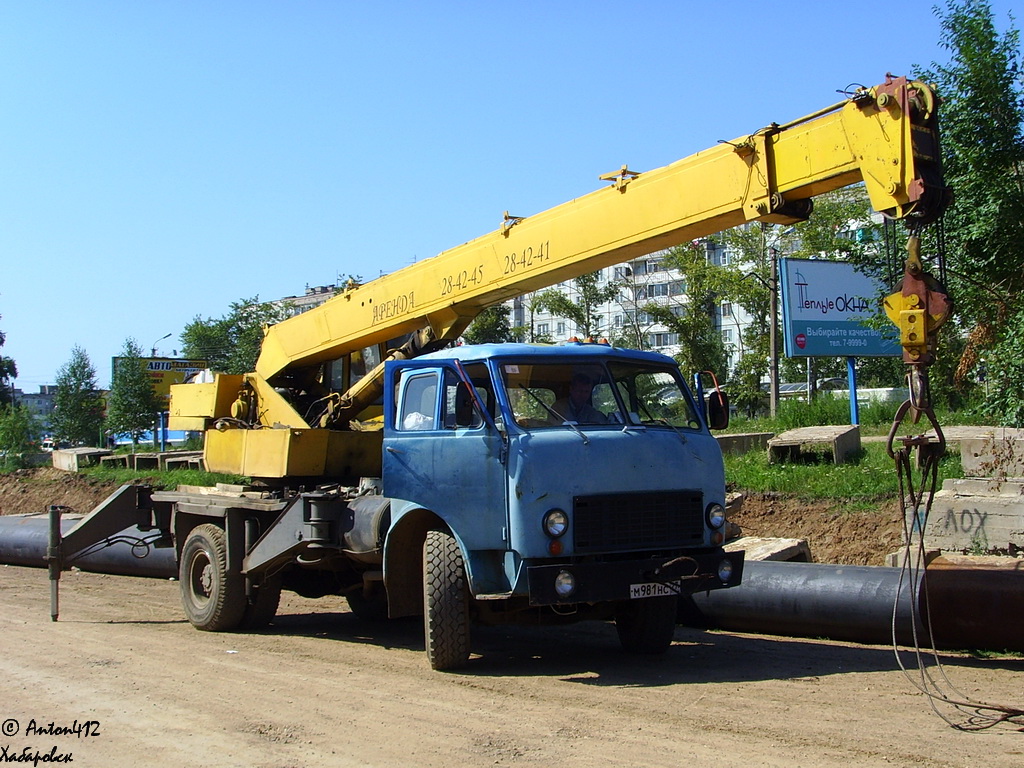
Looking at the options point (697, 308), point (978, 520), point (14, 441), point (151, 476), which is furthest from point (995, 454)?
point (14, 441)

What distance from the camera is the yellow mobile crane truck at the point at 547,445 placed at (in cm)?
737

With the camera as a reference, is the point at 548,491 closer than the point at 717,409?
Yes

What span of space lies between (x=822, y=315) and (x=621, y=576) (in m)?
19.5

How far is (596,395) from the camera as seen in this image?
830 centimetres

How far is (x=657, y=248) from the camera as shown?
27.9 ft

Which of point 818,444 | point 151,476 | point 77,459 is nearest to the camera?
point 818,444

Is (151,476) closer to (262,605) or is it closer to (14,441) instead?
(14,441)

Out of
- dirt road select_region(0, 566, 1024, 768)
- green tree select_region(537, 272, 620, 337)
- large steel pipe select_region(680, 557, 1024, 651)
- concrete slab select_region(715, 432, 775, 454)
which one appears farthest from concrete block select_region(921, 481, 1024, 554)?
green tree select_region(537, 272, 620, 337)

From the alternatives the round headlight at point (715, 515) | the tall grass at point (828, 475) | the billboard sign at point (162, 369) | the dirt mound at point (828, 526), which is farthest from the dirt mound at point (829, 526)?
the billboard sign at point (162, 369)

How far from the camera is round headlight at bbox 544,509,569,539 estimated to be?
738 centimetres

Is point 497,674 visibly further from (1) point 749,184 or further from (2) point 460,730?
(1) point 749,184

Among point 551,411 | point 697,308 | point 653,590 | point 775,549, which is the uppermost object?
point 697,308

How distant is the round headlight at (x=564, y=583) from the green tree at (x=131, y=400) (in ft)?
132

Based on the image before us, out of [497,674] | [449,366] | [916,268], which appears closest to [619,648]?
[497,674]
